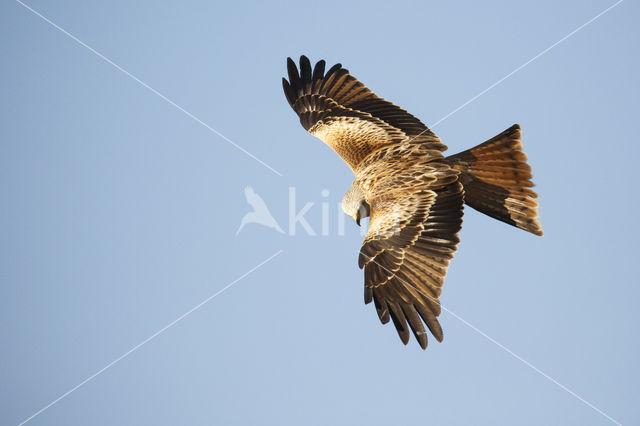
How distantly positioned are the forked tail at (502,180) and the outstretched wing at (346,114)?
0.47m

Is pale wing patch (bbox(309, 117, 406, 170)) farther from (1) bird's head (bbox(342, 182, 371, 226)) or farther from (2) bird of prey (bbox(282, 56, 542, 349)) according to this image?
(1) bird's head (bbox(342, 182, 371, 226))

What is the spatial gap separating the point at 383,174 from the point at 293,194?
1872 mm

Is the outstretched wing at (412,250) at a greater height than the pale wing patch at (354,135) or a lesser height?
lesser

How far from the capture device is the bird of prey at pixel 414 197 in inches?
306

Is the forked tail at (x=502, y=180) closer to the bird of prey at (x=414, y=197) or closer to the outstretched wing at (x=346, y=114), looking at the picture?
the bird of prey at (x=414, y=197)

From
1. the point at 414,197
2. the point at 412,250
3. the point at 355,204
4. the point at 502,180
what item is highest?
the point at 502,180

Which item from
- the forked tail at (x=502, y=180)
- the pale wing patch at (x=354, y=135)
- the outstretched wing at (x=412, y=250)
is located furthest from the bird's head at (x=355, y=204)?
the forked tail at (x=502, y=180)

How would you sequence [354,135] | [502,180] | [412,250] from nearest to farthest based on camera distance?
[412,250] → [502,180] → [354,135]

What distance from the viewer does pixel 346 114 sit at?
32.4 ft

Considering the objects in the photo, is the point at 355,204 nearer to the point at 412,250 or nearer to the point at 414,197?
the point at 414,197

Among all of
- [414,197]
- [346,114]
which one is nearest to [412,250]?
[414,197]

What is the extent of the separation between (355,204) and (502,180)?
1672 mm

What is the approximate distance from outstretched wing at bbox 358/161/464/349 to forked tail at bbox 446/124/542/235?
11.9 inches

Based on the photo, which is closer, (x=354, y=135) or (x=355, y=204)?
(x=355, y=204)
